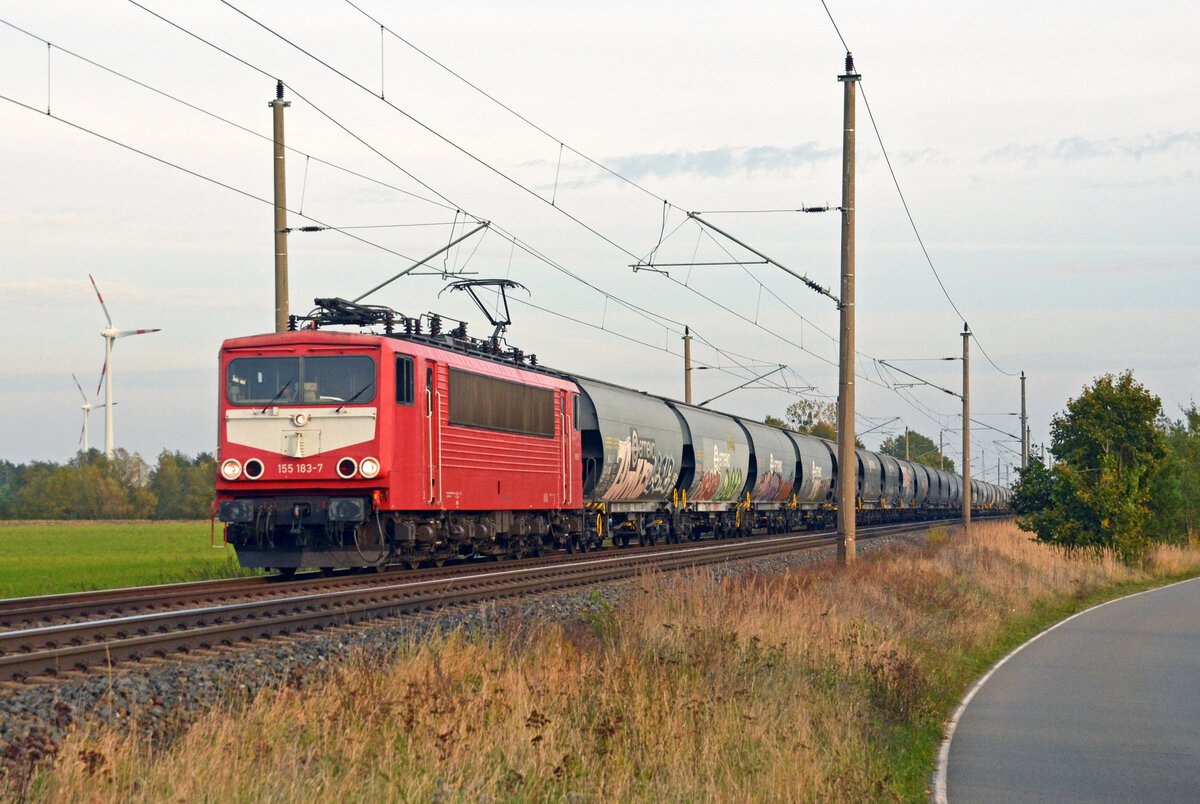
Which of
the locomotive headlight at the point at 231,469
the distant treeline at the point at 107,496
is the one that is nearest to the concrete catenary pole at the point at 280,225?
the locomotive headlight at the point at 231,469

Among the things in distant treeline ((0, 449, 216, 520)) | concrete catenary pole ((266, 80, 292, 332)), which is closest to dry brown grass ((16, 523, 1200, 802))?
concrete catenary pole ((266, 80, 292, 332))

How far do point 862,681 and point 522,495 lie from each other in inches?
532

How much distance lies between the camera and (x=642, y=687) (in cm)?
1009

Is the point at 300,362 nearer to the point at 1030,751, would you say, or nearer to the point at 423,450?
the point at 423,450

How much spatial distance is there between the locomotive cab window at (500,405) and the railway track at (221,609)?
8.21 feet

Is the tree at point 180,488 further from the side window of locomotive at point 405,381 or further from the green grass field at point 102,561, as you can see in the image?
the side window of locomotive at point 405,381

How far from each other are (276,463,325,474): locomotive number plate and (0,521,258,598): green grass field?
15.6 ft

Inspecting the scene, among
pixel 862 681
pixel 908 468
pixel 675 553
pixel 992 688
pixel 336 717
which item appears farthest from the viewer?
pixel 908 468

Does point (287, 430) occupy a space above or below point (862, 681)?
above

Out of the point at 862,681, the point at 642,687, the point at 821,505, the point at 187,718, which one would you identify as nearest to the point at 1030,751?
the point at 862,681

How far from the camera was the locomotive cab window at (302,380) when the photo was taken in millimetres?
20375

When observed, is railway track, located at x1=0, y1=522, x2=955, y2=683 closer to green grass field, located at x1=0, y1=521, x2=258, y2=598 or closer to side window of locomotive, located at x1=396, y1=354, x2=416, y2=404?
side window of locomotive, located at x1=396, y1=354, x2=416, y2=404

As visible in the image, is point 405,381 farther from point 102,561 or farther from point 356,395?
point 102,561

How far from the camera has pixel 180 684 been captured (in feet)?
34.0
